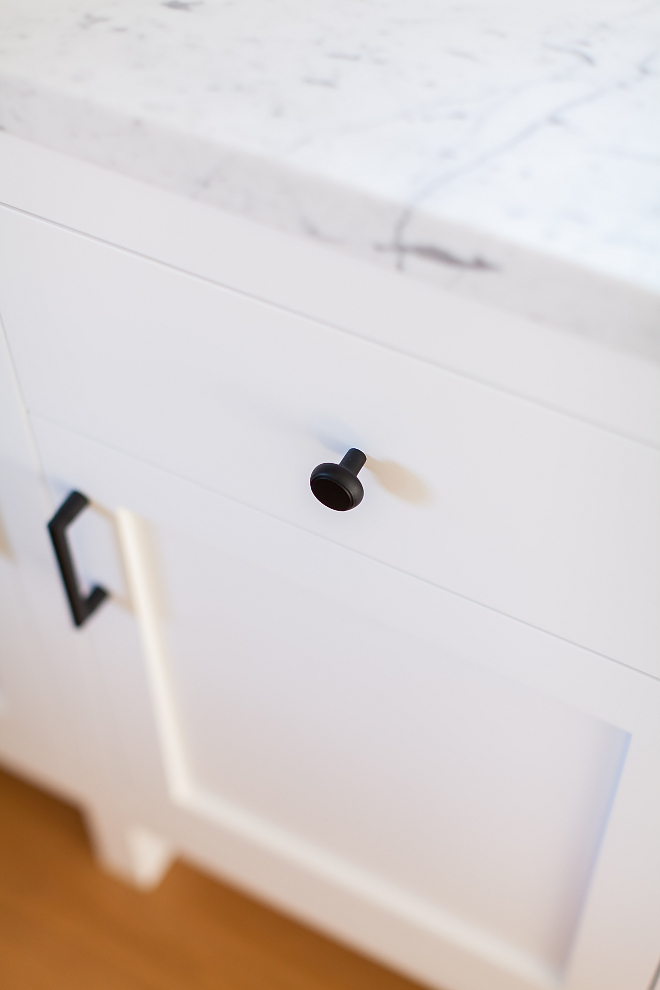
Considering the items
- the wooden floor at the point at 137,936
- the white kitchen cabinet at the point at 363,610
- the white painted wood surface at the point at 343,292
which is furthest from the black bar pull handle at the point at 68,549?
the wooden floor at the point at 137,936

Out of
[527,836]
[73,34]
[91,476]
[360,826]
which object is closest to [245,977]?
[360,826]

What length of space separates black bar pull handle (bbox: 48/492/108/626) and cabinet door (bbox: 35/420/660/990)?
0.01 metres

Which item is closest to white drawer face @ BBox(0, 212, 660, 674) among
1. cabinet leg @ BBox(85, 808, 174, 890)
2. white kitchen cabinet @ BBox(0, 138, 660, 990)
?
white kitchen cabinet @ BBox(0, 138, 660, 990)

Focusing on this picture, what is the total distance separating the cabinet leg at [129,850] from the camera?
2.85 feet

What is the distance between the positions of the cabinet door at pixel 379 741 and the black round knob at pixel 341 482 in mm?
74

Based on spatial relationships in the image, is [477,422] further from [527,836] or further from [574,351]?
[527,836]

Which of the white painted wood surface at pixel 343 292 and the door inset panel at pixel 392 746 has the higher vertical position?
the white painted wood surface at pixel 343 292

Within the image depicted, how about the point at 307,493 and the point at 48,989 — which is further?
the point at 48,989

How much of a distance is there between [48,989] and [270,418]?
2.33 ft

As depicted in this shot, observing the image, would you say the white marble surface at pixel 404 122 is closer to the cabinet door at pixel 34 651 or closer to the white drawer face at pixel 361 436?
the white drawer face at pixel 361 436

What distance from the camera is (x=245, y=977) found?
868 millimetres

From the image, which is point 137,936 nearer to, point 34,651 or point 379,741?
point 34,651

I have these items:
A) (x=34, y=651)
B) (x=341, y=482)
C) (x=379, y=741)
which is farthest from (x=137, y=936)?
(x=341, y=482)

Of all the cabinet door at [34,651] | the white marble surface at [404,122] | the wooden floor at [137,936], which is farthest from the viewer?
the wooden floor at [137,936]
